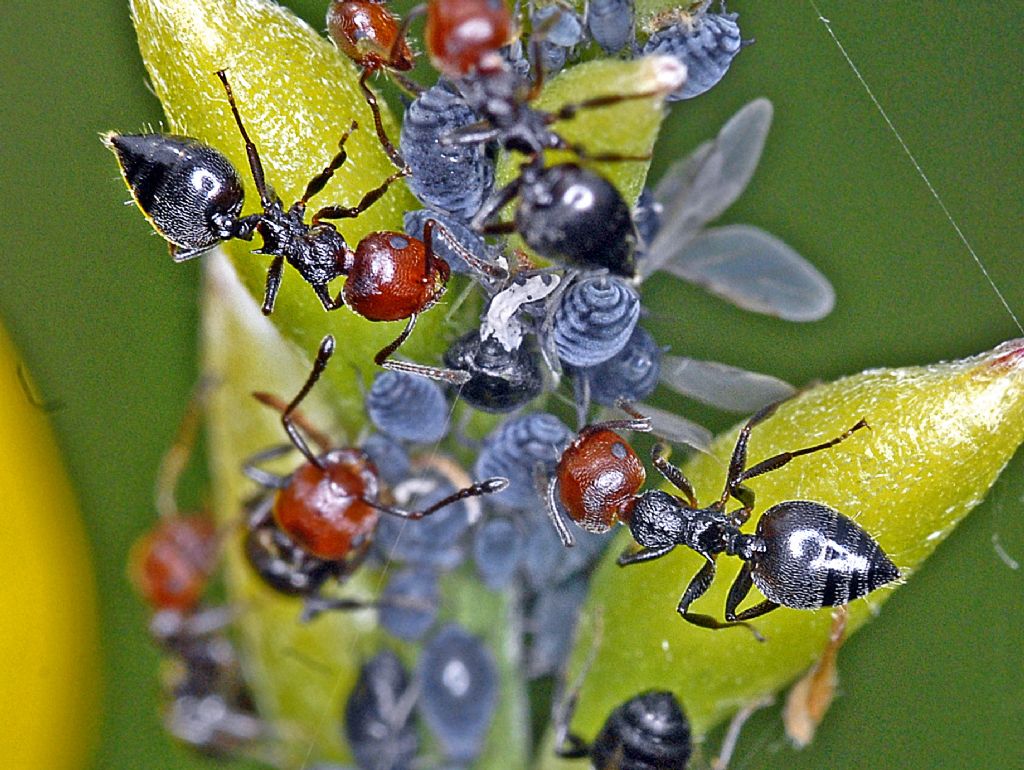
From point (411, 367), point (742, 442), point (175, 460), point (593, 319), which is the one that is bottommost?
point (175, 460)

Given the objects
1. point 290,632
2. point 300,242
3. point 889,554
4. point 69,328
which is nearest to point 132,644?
point 69,328

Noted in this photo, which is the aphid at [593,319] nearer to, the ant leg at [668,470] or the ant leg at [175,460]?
the ant leg at [668,470]

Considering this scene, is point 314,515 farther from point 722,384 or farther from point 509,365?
point 722,384

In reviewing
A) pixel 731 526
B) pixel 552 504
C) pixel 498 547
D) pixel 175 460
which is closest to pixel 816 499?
pixel 731 526

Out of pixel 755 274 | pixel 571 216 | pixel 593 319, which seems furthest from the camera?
pixel 755 274

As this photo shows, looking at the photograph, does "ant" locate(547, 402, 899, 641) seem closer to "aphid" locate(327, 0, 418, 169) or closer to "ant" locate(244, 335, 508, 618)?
"ant" locate(244, 335, 508, 618)

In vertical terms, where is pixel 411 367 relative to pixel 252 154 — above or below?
below
